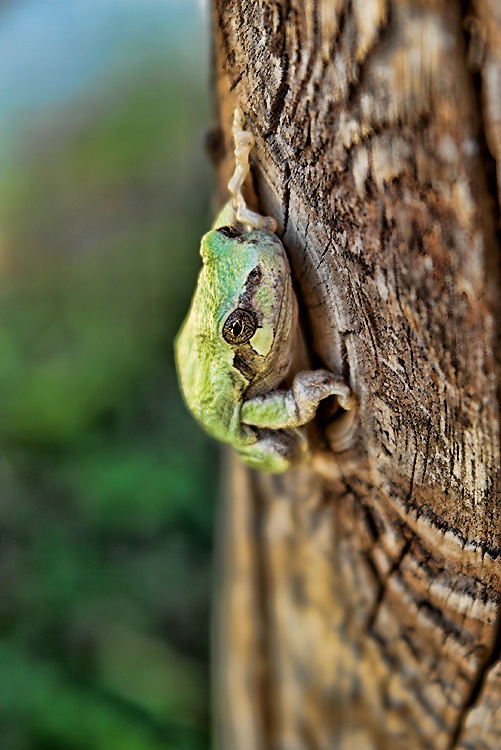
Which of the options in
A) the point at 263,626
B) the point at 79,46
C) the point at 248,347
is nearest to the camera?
the point at 248,347

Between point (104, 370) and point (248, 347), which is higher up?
point (248, 347)

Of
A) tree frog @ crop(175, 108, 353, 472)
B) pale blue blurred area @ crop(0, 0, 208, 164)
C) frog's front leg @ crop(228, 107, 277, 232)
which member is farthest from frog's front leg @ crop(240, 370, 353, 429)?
pale blue blurred area @ crop(0, 0, 208, 164)

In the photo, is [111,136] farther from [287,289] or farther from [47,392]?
[287,289]

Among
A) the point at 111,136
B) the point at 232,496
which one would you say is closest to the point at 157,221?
the point at 111,136

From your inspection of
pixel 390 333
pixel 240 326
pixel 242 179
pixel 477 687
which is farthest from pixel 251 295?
pixel 477 687

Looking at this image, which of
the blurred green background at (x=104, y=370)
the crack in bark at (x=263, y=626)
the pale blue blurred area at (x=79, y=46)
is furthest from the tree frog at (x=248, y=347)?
the pale blue blurred area at (x=79, y=46)

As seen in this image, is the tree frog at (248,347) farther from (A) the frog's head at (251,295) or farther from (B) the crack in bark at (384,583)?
(B) the crack in bark at (384,583)

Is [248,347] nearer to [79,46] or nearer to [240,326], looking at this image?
[240,326]
